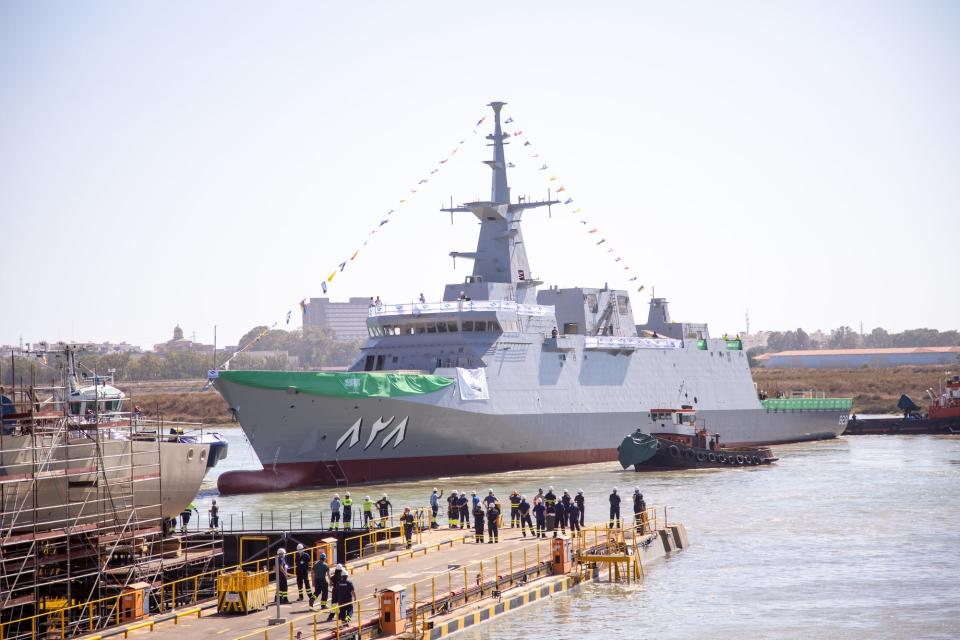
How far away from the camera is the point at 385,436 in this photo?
38.7 m

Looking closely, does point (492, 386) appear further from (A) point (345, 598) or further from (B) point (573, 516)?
(A) point (345, 598)

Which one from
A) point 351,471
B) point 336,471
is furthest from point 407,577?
point 351,471

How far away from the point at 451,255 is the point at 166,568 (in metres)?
27.7

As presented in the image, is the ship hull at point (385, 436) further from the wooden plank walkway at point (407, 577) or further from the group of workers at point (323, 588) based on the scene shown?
the group of workers at point (323, 588)

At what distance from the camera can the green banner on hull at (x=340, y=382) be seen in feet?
120

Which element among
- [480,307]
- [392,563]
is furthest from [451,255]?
[392,563]

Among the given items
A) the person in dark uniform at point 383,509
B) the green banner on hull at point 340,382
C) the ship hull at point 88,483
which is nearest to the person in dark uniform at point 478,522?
the person in dark uniform at point 383,509

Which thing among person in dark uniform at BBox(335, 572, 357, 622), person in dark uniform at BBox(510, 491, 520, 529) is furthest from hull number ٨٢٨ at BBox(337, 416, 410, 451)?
person in dark uniform at BBox(335, 572, 357, 622)

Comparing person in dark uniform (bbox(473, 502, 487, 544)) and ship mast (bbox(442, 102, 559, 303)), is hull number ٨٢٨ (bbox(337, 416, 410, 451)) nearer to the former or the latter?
ship mast (bbox(442, 102, 559, 303))

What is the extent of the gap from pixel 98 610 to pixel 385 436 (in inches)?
729

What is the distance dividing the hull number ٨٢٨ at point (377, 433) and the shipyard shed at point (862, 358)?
113m

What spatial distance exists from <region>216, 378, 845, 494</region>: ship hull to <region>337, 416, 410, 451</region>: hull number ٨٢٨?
0.11 feet

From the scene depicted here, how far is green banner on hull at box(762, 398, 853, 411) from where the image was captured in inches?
2356

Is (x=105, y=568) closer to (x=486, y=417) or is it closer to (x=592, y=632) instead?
(x=592, y=632)
